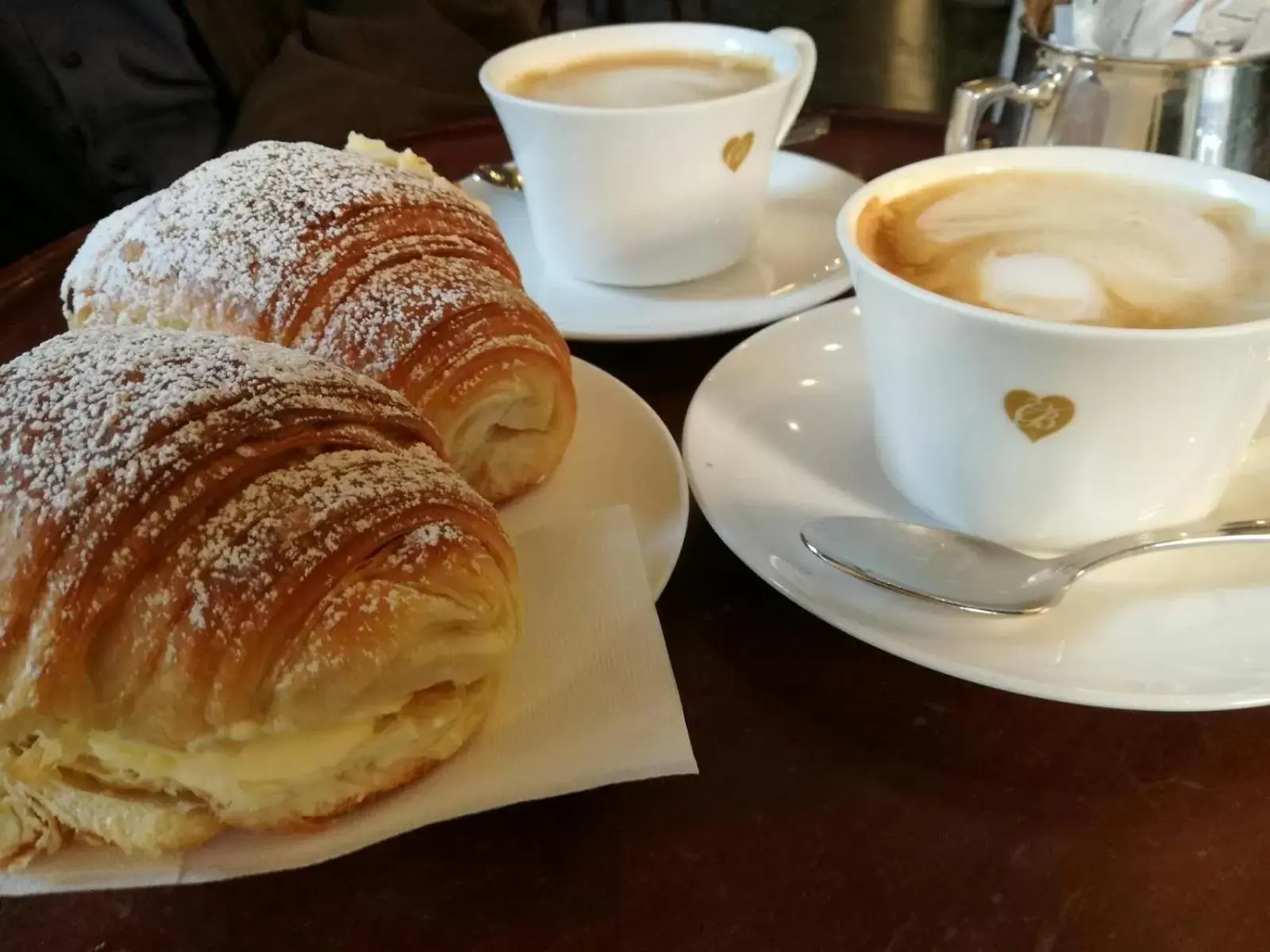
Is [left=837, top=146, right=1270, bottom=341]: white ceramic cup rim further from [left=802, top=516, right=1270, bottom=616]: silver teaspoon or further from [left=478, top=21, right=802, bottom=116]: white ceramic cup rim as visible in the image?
[left=478, top=21, right=802, bottom=116]: white ceramic cup rim

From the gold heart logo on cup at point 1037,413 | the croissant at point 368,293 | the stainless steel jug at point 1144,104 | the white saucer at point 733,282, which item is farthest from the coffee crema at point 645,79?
the gold heart logo on cup at point 1037,413

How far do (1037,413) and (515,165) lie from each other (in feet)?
2.61

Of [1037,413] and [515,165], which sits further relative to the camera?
[515,165]

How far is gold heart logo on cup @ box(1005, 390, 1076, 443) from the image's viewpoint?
1.83 feet

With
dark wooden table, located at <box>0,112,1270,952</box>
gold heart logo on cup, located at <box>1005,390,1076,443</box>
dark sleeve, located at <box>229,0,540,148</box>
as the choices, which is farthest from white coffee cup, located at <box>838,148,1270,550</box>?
dark sleeve, located at <box>229,0,540,148</box>

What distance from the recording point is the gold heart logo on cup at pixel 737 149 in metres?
0.96

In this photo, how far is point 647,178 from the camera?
37.4 inches

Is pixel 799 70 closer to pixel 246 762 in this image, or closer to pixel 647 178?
pixel 647 178

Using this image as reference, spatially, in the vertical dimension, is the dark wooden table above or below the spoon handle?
below

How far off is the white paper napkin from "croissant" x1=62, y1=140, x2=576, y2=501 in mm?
158

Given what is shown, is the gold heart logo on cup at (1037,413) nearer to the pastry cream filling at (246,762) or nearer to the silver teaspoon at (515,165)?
the pastry cream filling at (246,762)

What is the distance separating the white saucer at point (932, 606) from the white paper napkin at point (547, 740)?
9cm

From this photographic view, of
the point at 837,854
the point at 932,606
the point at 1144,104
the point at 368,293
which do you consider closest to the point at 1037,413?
the point at 932,606

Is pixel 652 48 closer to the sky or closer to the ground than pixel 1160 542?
closer to the sky
